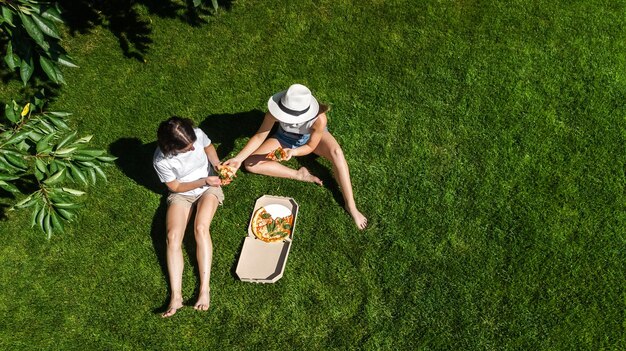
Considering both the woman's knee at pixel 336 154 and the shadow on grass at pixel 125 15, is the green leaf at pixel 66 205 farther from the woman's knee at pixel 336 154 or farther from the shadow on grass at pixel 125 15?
the shadow on grass at pixel 125 15

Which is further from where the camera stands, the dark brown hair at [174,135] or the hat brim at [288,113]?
the hat brim at [288,113]

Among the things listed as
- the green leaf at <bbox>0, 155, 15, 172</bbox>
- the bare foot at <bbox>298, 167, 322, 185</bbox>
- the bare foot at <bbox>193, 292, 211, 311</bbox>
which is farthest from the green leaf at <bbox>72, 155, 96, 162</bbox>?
the bare foot at <bbox>298, 167, 322, 185</bbox>

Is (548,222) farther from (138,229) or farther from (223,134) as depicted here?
(138,229)

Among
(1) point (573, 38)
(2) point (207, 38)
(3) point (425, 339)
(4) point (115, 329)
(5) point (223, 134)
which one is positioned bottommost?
(4) point (115, 329)

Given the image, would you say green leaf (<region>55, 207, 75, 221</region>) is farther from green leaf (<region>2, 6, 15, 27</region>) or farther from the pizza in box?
the pizza in box

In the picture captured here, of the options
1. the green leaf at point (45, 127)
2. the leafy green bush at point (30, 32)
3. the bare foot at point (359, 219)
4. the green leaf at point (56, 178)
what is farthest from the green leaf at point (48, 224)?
the bare foot at point (359, 219)

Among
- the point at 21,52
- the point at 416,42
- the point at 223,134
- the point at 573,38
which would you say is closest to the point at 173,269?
the point at 223,134

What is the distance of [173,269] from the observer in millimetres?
5531

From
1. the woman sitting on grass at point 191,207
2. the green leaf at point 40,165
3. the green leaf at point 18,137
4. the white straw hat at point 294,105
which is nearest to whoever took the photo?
the green leaf at point 18,137

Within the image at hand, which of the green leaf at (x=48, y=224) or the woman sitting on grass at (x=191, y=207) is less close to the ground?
the green leaf at (x=48, y=224)

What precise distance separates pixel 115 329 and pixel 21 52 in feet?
9.39

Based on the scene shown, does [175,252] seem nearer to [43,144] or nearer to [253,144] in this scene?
[253,144]

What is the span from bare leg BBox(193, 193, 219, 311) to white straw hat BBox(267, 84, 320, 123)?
116 centimetres

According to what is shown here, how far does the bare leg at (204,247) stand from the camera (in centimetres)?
552
